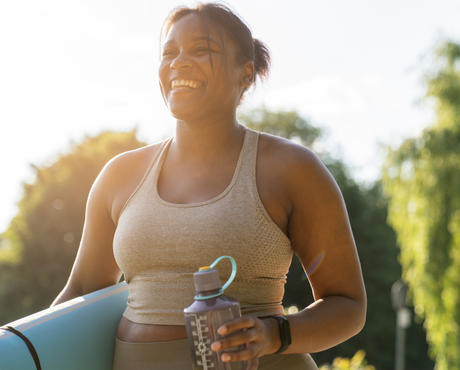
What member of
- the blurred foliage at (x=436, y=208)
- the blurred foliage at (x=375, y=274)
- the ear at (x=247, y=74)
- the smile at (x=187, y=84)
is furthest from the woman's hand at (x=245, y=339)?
the blurred foliage at (x=375, y=274)

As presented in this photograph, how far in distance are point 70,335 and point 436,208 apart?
10.1 meters

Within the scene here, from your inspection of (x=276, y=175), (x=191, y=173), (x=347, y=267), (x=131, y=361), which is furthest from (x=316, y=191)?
(x=131, y=361)

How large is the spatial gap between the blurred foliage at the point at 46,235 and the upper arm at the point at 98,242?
16.6 m

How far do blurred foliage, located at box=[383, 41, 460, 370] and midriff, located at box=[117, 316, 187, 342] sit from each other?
32.5 feet

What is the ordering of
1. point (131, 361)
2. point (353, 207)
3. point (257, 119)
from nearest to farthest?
point (131, 361), point (353, 207), point (257, 119)

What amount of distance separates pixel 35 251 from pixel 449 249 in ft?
42.8

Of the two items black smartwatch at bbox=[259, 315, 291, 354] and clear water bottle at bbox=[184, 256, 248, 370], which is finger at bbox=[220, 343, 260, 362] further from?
black smartwatch at bbox=[259, 315, 291, 354]

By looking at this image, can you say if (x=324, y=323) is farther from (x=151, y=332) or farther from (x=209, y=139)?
(x=209, y=139)

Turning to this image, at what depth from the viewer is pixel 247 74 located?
6.22ft

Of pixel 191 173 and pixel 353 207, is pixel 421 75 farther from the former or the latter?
pixel 353 207

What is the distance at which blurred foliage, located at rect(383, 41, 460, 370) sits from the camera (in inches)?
422

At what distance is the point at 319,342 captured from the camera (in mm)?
1559

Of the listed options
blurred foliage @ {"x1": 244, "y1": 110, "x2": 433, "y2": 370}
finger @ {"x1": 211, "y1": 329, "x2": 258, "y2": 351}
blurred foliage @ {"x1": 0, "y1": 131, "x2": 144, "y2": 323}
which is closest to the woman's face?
finger @ {"x1": 211, "y1": 329, "x2": 258, "y2": 351}

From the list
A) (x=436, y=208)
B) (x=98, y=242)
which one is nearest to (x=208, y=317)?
(x=98, y=242)
